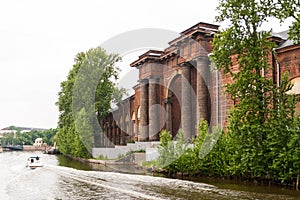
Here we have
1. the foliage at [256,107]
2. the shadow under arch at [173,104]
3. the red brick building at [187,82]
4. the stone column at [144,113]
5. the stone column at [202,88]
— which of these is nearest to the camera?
the foliage at [256,107]

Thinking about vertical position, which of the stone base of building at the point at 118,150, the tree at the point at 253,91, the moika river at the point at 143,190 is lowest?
the moika river at the point at 143,190

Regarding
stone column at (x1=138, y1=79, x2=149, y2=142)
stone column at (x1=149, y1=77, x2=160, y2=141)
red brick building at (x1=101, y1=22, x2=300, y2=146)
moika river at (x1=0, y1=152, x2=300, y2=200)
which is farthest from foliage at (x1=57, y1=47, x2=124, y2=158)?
moika river at (x1=0, y1=152, x2=300, y2=200)

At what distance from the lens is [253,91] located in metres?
19.6

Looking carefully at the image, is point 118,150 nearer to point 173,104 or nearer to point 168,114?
point 168,114

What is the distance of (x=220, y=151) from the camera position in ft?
72.2

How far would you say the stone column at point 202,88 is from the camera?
29859 millimetres

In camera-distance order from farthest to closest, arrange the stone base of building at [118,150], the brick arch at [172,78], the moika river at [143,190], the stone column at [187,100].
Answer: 1. the stone base of building at [118,150]
2. the brick arch at [172,78]
3. the stone column at [187,100]
4. the moika river at [143,190]

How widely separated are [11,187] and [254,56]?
1447 centimetres

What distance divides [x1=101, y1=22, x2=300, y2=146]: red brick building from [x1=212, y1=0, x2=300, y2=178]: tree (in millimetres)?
2758

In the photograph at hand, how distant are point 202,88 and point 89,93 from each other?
20.6 metres

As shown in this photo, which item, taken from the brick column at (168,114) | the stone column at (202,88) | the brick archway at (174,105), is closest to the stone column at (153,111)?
the brick column at (168,114)

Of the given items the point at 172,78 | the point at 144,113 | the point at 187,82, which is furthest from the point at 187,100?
the point at 144,113

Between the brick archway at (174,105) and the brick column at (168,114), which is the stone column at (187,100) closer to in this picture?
the brick archway at (174,105)

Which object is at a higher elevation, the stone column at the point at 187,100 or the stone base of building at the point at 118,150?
the stone column at the point at 187,100
